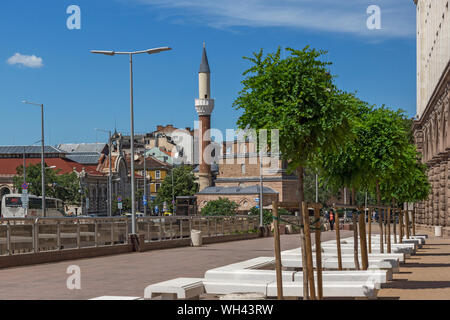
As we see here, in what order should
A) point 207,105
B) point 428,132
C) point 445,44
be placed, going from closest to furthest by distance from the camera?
1. point 445,44
2. point 428,132
3. point 207,105

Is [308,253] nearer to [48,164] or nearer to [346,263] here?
[346,263]

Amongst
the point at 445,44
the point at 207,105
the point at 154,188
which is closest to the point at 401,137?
the point at 445,44

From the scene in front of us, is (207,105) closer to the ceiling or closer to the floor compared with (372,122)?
closer to the ceiling

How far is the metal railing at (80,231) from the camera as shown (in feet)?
75.8

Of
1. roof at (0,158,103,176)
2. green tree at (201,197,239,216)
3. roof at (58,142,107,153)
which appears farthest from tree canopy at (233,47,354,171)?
roof at (58,142,107,153)

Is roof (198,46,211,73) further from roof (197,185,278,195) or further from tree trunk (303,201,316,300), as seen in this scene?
tree trunk (303,201,316,300)

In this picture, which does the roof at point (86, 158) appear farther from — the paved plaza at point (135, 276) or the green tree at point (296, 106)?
the green tree at point (296, 106)

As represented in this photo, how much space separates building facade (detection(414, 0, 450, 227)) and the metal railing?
56.1 ft

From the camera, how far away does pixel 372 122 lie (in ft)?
66.5

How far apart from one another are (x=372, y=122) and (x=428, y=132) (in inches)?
1718

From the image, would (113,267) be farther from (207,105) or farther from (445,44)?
(207,105)

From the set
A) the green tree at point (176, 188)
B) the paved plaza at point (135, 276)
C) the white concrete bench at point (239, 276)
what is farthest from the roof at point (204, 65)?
the white concrete bench at point (239, 276)

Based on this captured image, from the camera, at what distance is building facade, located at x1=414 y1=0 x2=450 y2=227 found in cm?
4762

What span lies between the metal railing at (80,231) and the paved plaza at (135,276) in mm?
959
